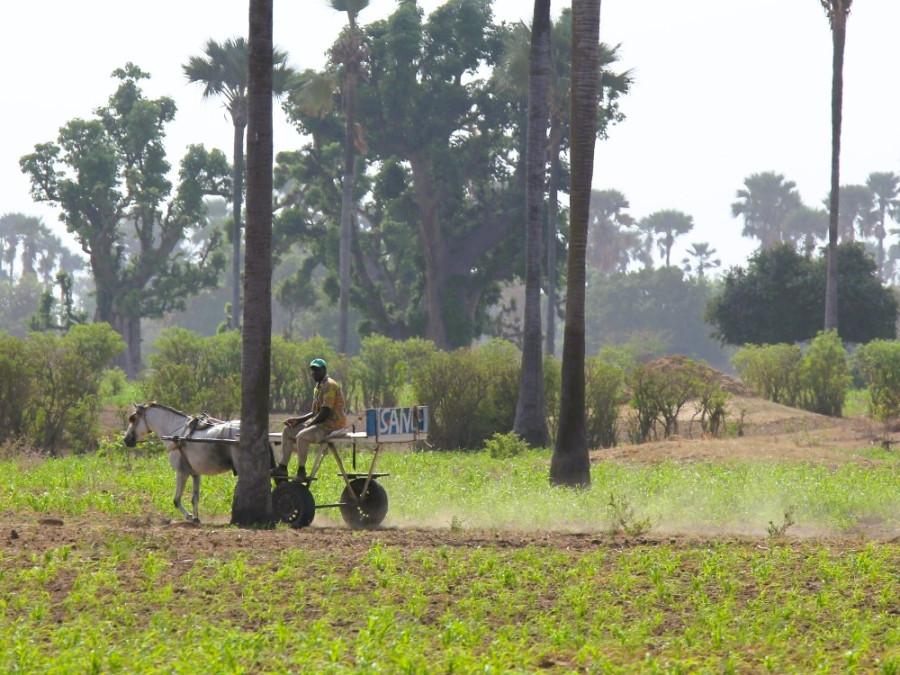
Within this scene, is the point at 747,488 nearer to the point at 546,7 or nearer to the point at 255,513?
the point at 255,513

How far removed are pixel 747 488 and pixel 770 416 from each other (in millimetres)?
15668

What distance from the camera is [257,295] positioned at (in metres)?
15.2

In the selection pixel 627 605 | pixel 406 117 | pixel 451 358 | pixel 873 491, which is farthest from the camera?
pixel 406 117

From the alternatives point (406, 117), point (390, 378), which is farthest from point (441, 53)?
point (390, 378)

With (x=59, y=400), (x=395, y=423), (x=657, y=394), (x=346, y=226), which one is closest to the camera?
(x=395, y=423)

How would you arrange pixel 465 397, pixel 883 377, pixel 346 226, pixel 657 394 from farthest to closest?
pixel 346 226
pixel 883 377
pixel 657 394
pixel 465 397

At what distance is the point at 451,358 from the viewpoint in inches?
1130

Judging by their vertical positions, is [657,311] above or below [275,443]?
above

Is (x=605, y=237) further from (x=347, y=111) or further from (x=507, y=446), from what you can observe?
(x=507, y=446)

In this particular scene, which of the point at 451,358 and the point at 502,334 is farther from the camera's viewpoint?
the point at 502,334

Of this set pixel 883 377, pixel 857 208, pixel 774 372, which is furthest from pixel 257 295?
pixel 857 208

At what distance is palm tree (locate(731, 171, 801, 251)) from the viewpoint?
389 feet

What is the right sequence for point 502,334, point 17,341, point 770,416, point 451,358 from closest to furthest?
1. point 17,341
2. point 451,358
3. point 770,416
4. point 502,334

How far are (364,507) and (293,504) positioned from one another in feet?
3.02
